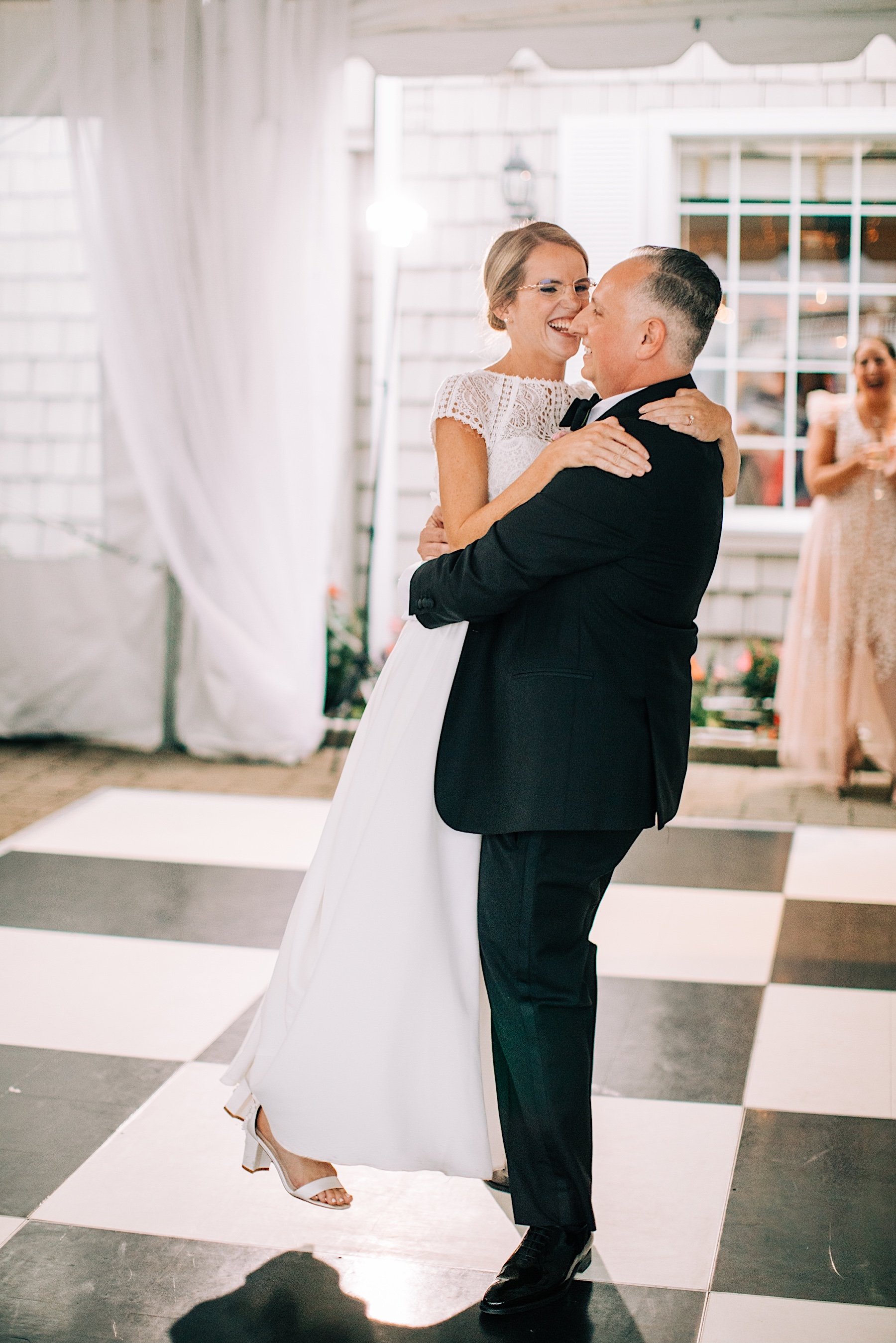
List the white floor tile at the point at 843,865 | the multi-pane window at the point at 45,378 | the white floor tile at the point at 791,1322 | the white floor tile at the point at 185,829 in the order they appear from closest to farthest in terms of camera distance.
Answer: the white floor tile at the point at 791,1322 < the white floor tile at the point at 843,865 < the white floor tile at the point at 185,829 < the multi-pane window at the point at 45,378

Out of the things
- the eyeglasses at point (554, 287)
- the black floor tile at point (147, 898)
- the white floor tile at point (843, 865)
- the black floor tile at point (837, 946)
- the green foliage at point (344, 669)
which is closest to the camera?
the eyeglasses at point (554, 287)

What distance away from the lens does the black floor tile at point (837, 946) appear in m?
3.30

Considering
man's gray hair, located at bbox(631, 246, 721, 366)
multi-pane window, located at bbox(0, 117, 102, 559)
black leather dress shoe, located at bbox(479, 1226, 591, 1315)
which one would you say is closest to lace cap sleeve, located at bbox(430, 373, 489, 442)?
man's gray hair, located at bbox(631, 246, 721, 366)

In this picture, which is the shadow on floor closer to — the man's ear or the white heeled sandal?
the white heeled sandal

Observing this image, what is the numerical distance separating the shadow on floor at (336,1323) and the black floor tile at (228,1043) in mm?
809

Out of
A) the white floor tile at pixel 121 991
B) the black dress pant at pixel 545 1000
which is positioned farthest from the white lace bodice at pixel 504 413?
the white floor tile at pixel 121 991

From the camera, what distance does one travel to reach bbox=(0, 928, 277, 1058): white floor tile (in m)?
2.89

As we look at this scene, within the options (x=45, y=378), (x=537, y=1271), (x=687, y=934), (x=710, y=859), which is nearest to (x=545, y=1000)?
(x=537, y=1271)

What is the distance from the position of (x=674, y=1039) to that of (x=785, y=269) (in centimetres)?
446

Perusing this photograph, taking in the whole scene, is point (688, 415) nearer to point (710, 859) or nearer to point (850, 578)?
point (710, 859)

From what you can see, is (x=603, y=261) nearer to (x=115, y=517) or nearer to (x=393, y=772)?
(x=115, y=517)

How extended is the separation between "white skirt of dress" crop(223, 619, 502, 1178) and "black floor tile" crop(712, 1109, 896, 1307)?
1.42ft

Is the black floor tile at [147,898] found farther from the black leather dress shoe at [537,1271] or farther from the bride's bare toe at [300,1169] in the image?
the black leather dress shoe at [537,1271]

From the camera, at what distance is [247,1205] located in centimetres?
225
